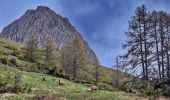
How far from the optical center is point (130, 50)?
192ft

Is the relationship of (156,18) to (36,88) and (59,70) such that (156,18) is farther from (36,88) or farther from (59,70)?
(36,88)

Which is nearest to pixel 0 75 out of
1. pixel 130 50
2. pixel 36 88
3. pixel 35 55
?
pixel 36 88

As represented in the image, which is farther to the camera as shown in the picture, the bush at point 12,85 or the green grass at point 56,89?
the bush at point 12,85

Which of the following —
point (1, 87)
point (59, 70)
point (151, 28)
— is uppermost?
point (151, 28)

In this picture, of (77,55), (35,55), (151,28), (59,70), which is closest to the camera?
(59,70)

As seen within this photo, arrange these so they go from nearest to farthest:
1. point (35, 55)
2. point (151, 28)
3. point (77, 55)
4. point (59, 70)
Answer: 1. point (59, 70)
2. point (151, 28)
3. point (77, 55)
4. point (35, 55)

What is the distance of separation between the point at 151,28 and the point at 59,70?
15.0m

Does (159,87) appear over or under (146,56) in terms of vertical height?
under

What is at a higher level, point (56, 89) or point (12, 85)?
point (12, 85)

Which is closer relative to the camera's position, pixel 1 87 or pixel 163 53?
pixel 1 87

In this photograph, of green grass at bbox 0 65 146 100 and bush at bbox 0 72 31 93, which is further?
bush at bbox 0 72 31 93

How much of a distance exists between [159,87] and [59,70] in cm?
1559

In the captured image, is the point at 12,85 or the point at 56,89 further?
the point at 56,89

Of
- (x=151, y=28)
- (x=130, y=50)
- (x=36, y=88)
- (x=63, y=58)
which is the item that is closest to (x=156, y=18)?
(x=151, y=28)
